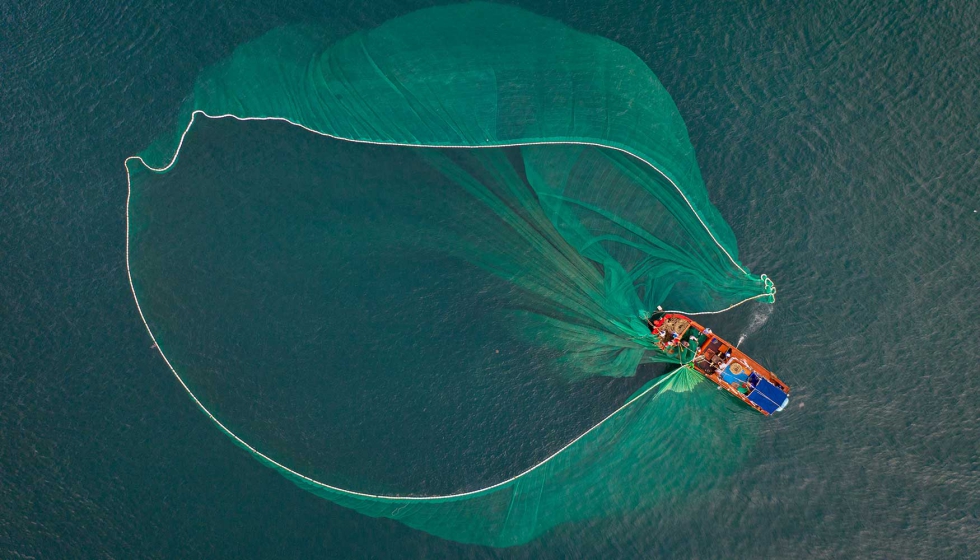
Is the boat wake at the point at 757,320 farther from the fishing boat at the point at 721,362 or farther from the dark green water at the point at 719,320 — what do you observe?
the fishing boat at the point at 721,362

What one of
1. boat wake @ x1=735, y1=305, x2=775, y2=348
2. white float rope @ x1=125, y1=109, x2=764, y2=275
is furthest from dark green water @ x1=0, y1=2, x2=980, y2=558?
white float rope @ x1=125, y1=109, x2=764, y2=275

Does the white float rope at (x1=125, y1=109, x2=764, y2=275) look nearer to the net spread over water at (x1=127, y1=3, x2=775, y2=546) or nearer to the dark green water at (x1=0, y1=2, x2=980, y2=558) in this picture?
the net spread over water at (x1=127, y1=3, x2=775, y2=546)

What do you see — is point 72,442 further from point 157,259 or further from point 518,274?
point 518,274

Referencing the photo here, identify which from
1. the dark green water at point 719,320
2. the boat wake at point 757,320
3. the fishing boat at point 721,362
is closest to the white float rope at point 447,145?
the dark green water at point 719,320

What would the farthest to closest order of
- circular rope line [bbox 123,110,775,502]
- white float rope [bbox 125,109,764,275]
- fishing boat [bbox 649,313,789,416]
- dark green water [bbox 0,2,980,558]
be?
white float rope [bbox 125,109,764,275] → circular rope line [bbox 123,110,775,502] → dark green water [bbox 0,2,980,558] → fishing boat [bbox 649,313,789,416]

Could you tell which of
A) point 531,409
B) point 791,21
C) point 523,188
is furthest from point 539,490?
point 791,21
